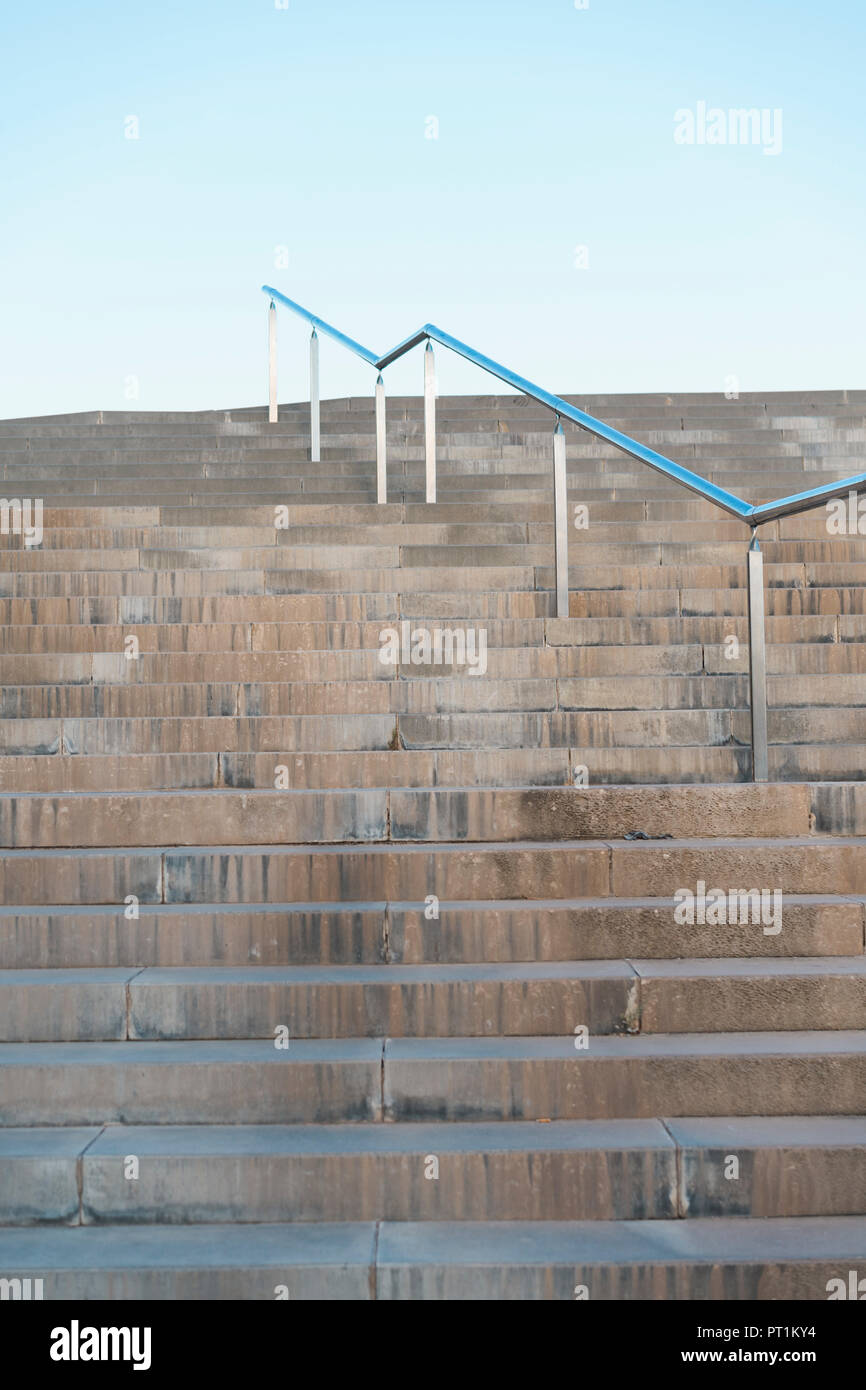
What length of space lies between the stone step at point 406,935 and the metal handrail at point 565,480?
0.82 m

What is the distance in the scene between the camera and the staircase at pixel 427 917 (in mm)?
2756

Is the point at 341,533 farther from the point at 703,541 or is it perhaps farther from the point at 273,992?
the point at 273,992

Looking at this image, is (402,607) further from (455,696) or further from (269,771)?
(269,771)

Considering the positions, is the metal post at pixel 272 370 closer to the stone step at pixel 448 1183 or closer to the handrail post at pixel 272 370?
the handrail post at pixel 272 370

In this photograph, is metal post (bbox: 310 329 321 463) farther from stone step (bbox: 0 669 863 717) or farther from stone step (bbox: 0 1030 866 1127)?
stone step (bbox: 0 1030 866 1127)

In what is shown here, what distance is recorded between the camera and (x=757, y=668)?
13.4 feet

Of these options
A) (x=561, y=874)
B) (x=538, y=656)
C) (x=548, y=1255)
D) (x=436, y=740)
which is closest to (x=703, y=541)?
(x=538, y=656)

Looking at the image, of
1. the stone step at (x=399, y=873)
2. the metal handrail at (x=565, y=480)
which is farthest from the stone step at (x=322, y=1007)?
the metal handrail at (x=565, y=480)

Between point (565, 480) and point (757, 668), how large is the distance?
188 centimetres

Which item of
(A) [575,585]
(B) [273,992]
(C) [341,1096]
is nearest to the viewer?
(C) [341,1096]

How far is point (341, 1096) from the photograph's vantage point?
9.93 ft

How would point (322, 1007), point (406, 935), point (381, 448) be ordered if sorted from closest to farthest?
point (322, 1007), point (406, 935), point (381, 448)

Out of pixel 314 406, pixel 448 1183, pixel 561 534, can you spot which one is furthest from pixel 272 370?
pixel 448 1183

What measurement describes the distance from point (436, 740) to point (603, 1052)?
1.76 metres
